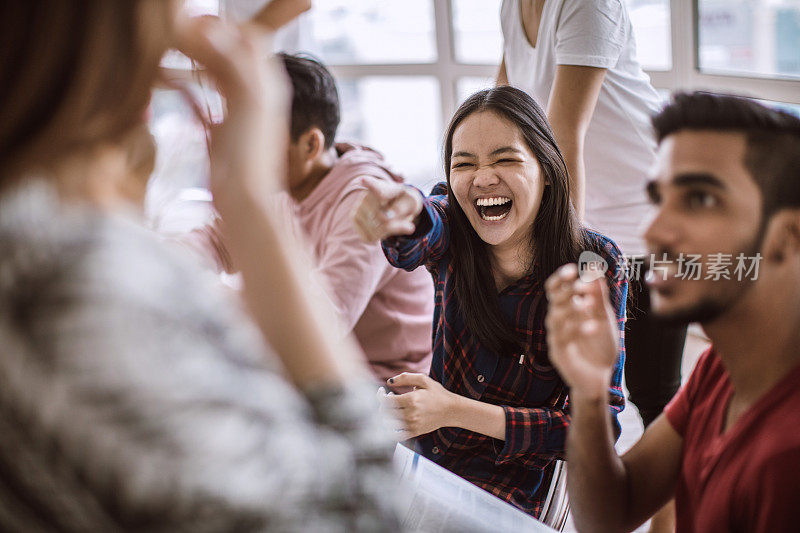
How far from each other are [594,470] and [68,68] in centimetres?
66

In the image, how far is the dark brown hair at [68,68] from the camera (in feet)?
1.46

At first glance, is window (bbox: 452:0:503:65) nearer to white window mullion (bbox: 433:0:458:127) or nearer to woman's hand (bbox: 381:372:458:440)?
white window mullion (bbox: 433:0:458:127)

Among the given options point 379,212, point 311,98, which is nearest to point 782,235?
point 379,212

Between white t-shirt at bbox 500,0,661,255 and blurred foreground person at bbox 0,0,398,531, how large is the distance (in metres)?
0.89

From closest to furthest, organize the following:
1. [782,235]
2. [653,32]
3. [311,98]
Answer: [782,235], [311,98], [653,32]

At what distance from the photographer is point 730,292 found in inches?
26.7

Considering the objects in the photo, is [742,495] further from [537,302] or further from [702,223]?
[537,302]

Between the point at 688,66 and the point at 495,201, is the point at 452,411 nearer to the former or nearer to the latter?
the point at 495,201

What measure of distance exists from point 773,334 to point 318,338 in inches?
18.0

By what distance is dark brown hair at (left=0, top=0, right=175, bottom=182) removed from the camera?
444mm

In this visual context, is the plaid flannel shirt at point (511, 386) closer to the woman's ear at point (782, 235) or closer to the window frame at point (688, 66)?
the woman's ear at point (782, 235)

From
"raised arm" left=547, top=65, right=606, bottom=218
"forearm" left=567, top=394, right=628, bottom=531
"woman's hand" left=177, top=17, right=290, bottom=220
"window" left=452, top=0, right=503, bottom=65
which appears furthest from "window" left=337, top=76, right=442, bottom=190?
"woman's hand" left=177, top=17, right=290, bottom=220

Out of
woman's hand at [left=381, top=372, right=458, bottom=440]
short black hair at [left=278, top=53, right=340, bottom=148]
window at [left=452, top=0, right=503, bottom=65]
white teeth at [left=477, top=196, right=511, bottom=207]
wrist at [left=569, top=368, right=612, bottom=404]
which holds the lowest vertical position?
woman's hand at [left=381, top=372, right=458, bottom=440]

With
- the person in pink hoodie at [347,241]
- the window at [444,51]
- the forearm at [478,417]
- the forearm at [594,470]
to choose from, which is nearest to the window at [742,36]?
the window at [444,51]
